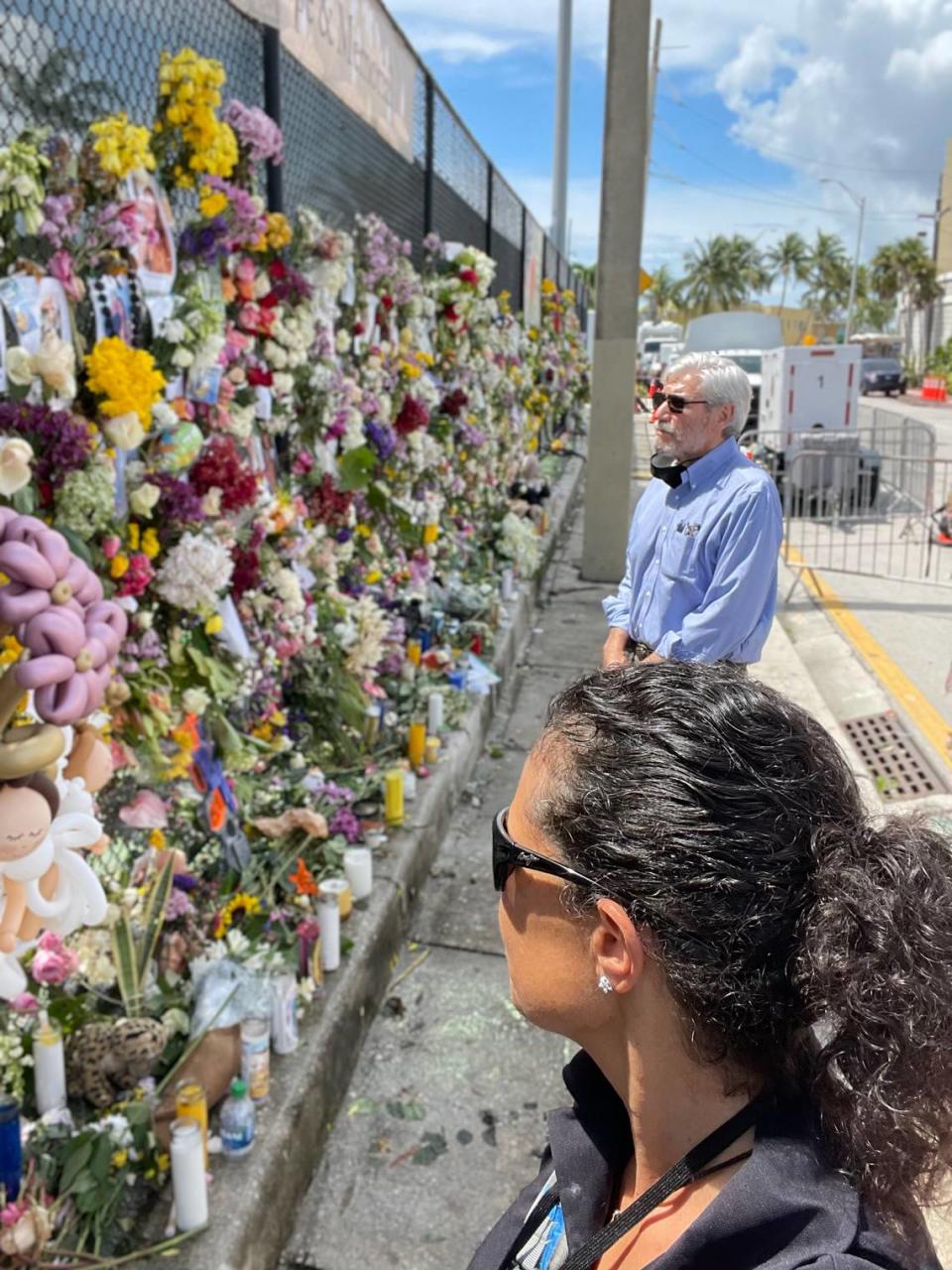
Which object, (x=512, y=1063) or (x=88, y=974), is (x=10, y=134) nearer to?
(x=88, y=974)

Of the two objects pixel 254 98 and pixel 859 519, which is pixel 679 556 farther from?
pixel 859 519

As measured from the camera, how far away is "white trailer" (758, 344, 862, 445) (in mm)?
13656

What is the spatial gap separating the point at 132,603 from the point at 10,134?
46.1 inches

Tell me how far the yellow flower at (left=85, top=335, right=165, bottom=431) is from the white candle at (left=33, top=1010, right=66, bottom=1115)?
1537 millimetres

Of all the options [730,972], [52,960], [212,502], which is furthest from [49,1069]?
[730,972]

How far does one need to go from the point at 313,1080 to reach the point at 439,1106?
1.57 ft

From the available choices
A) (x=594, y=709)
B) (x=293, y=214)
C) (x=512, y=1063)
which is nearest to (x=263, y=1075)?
(x=512, y=1063)

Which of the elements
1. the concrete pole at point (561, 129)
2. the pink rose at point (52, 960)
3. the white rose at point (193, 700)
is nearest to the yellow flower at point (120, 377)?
the white rose at point (193, 700)

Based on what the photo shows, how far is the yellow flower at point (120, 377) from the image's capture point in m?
2.60

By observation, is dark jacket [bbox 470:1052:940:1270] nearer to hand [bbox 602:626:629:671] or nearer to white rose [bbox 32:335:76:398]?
white rose [bbox 32:335:76:398]

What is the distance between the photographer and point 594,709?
1.15 m

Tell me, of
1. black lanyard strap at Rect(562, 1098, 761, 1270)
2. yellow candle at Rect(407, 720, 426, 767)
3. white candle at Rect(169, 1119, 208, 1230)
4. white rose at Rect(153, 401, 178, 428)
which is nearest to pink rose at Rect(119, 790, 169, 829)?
white candle at Rect(169, 1119, 208, 1230)

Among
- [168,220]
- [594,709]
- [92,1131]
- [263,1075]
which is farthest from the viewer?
[168,220]

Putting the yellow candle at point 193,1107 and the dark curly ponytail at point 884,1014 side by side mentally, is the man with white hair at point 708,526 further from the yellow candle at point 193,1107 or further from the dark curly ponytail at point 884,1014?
the dark curly ponytail at point 884,1014
